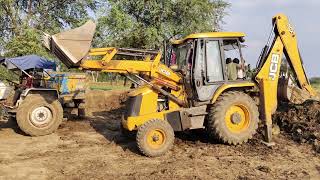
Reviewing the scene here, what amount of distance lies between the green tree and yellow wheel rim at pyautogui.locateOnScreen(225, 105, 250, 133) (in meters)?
11.8

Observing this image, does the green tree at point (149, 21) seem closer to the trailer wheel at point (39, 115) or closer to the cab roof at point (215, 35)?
the trailer wheel at point (39, 115)

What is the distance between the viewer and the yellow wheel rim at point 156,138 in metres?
9.16

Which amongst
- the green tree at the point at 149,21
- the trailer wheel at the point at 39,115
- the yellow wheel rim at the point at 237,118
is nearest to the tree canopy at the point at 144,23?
the green tree at the point at 149,21

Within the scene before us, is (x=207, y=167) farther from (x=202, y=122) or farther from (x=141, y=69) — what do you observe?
(x=141, y=69)

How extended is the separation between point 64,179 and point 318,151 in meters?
5.11

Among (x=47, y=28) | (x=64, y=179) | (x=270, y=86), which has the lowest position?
(x=64, y=179)

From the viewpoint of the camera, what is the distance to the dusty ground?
7895 millimetres

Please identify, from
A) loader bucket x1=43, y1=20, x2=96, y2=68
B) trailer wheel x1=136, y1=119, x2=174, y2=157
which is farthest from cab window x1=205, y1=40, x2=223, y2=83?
loader bucket x1=43, y1=20, x2=96, y2=68

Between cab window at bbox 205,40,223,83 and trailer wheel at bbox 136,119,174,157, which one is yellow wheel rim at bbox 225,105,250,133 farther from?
trailer wheel at bbox 136,119,174,157

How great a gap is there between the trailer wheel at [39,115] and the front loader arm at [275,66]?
510cm

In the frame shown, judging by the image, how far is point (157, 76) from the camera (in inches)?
383

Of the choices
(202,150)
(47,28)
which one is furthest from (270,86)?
(47,28)

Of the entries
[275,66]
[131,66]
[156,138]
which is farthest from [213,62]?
[156,138]

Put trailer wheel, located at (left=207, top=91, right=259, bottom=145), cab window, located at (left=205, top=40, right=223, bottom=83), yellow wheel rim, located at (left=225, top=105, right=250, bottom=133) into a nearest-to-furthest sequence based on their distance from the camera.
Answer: trailer wheel, located at (left=207, top=91, right=259, bottom=145) → cab window, located at (left=205, top=40, right=223, bottom=83) → yellow wheel rim, located at (left=225, top=105, right=250, bottom=133)
